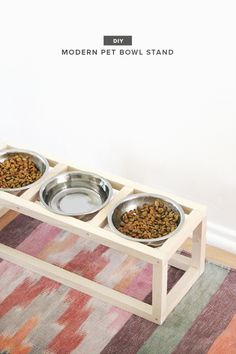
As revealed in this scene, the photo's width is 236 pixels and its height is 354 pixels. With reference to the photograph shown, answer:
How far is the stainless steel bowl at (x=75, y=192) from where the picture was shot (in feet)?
8.15

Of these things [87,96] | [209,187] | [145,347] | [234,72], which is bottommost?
[145,347]

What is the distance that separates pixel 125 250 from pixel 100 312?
0.90ft

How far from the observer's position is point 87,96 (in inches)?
109

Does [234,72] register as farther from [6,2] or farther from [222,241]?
[6,2]

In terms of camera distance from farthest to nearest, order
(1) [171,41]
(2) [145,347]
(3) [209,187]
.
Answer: (3) [209,187]
(1) [171,41]
(2) [145,347]

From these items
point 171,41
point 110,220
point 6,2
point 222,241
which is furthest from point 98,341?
point 6,2

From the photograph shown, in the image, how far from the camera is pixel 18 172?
8.45ft

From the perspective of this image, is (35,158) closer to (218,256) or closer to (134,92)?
(134,92)

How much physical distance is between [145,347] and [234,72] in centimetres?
92

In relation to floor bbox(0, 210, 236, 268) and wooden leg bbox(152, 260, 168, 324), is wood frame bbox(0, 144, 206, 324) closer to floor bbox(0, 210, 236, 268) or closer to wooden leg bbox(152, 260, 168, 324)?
wooden leg bbox(152, 260, 168, 324)

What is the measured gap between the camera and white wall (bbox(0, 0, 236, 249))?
245cm

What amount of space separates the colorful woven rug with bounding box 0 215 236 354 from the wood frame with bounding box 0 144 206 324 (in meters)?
0.03

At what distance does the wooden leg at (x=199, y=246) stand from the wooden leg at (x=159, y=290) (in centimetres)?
25

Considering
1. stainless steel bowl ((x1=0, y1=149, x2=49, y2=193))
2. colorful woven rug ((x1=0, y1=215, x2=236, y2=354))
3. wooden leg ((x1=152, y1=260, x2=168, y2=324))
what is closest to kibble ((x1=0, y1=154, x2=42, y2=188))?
stainless steel bowl ((x1=0, y1=149, x2=49, y2=193))
